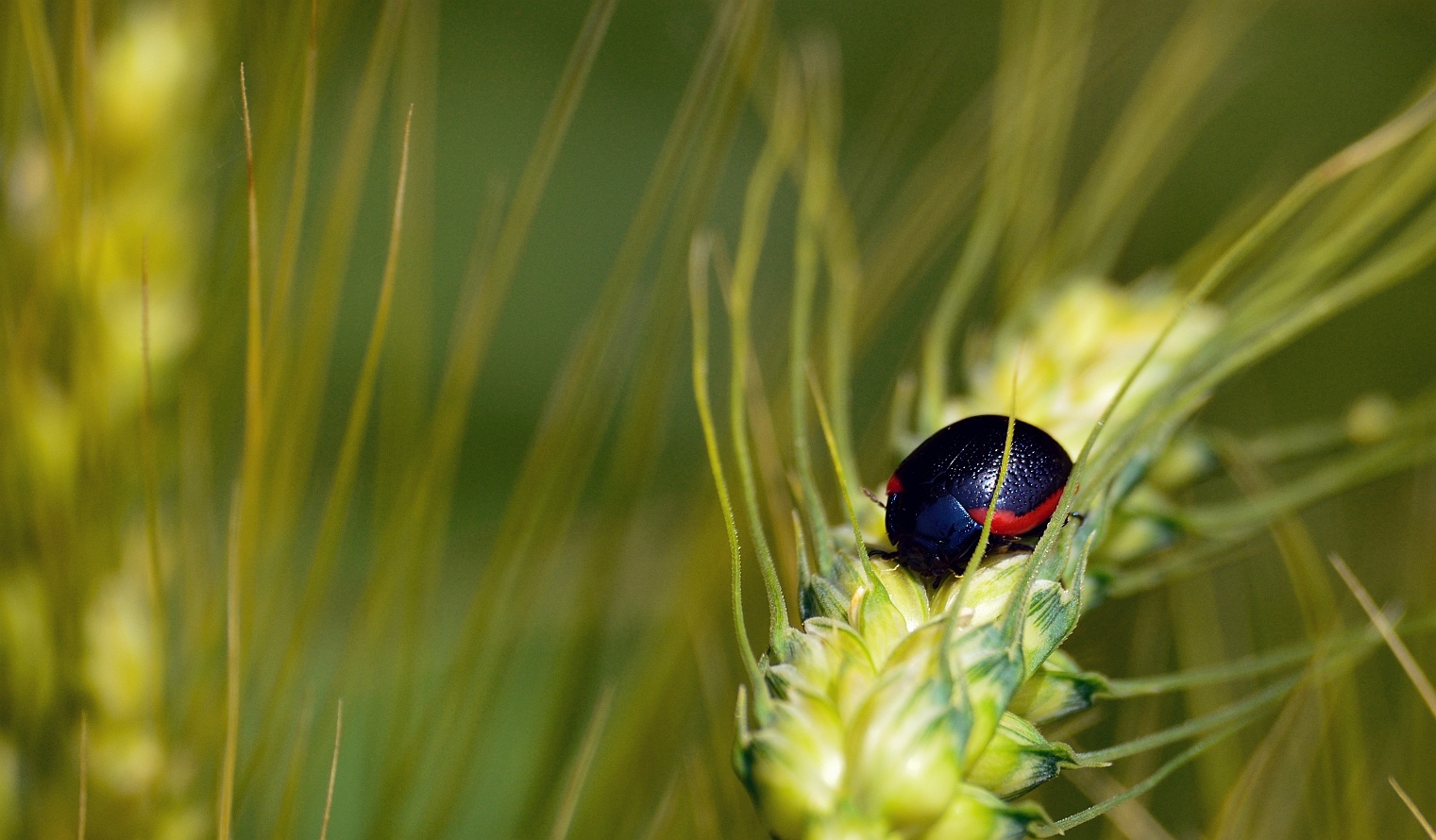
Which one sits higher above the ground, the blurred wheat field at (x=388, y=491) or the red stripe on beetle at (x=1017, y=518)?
the blurred wheat field at (x=388, y=491)

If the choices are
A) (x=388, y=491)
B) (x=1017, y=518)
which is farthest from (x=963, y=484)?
(x=388, y=491)

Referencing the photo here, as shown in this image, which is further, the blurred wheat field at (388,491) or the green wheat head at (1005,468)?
the blurred wheat field at (388,491)

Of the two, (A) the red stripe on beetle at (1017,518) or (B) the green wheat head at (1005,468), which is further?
(A) the red stripe on beetle at (1017,518)

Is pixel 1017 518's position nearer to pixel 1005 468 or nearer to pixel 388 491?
pixel 1005 468

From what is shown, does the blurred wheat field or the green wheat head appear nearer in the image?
the green wheat head

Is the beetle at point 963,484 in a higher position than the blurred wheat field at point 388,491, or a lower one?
lower

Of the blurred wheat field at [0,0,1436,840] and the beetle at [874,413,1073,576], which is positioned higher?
the blurred wheat field at [0,0,1436,840]
